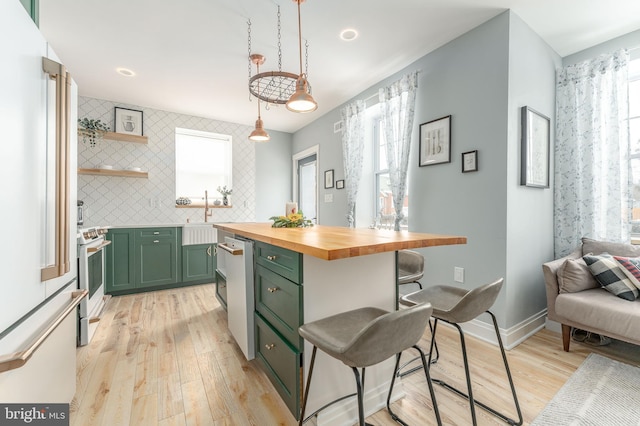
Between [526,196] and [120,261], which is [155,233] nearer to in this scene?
[120,261]

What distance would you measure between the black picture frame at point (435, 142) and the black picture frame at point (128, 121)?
157 inches

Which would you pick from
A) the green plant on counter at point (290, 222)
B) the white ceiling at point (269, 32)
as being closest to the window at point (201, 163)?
the white ceiling at point (269, 32)

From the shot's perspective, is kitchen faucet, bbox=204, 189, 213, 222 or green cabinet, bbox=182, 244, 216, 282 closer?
green cabinet, bbox=182, 244, 216, 282

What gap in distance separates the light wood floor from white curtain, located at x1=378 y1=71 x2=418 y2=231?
1.47m

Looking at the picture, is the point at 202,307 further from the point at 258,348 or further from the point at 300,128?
the point at 300,128

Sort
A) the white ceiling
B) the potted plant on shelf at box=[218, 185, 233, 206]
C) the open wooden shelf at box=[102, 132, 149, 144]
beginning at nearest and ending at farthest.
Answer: the white ceiling → the open wooden shelf at box=[102, 132, 149, 144] → the potted plant on shelf at box=[218, 185, 233, 206]

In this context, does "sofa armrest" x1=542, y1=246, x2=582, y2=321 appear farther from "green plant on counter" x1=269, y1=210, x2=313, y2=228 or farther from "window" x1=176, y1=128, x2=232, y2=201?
"window" x1=176, y1=128, x2=232, y2=201

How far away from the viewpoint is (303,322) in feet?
4.36

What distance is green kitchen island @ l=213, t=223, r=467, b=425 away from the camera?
4.37 feet

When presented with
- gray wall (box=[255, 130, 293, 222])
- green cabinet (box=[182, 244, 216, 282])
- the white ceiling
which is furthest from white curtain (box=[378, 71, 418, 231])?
green cabinet (box=[182, 244, 216, 282])

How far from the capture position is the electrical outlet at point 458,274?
2.53 metres

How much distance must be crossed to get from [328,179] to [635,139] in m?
3.32

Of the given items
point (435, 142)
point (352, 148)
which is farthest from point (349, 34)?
point (352, 148)

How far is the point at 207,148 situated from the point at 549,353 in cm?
511
